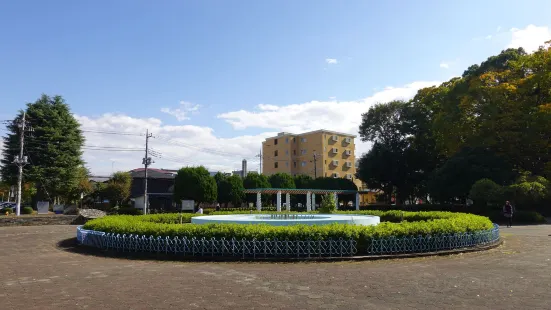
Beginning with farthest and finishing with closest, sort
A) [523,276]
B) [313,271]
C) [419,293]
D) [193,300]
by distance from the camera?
1. [313,271]
2. [523,276]
3. [419,293]
4. [193,300]

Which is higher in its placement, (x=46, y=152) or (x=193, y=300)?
(x=46, y=152)

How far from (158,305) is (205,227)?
5772 millimetres

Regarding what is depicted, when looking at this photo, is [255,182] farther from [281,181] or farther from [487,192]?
[487,192]

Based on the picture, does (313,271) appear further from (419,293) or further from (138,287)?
(138,287)

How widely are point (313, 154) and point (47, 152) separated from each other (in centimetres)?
4457

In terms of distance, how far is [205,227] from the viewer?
1248 centimetres

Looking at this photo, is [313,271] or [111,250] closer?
[313,271]

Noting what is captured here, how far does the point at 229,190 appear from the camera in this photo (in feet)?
164

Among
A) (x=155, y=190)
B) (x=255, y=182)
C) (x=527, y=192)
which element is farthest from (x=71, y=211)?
(x=527, y=192)

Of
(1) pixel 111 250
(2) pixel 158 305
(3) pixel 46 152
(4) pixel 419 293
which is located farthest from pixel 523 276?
(3) pixel 46 152

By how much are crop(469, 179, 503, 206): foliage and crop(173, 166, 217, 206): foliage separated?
27023mm

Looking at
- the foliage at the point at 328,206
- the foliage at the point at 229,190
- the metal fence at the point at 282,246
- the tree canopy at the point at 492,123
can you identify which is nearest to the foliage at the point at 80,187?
the foliage at the point at 229,190

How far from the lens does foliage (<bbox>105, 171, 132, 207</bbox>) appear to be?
4597 cm

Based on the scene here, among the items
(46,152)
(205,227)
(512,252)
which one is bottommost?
(512,252)
